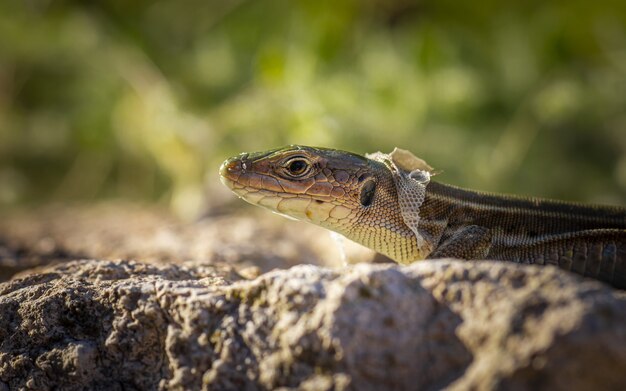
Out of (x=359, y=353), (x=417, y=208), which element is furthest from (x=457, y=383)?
(x=417, y=208)

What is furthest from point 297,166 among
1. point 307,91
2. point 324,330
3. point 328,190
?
point 307,91

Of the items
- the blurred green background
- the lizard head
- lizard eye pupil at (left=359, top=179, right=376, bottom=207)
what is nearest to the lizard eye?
the lizard head

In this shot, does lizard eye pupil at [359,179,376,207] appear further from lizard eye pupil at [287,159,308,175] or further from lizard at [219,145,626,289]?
lizard eye pupil at [287,159,308,175]

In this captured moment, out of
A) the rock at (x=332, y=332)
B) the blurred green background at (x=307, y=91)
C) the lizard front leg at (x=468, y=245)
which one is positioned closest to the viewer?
the rock at (x=332, y=332)

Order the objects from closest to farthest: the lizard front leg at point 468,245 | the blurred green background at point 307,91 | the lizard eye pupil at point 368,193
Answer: the lizard front leg at point 468,245 → the lizard eye pupil at point 368,193 → the blurred green background at point 307,91

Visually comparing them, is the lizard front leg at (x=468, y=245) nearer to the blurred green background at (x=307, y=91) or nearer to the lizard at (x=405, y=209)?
the lizard at (x=405, y=209)

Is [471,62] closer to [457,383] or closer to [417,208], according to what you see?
[417,208]

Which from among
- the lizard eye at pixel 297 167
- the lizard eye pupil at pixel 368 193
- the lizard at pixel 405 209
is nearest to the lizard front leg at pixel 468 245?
the lizard at pixel 405 209
